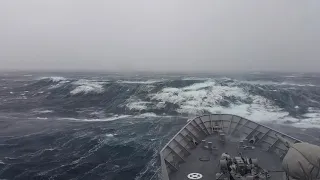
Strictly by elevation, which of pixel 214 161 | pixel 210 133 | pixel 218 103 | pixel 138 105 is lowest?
pixel 138 105

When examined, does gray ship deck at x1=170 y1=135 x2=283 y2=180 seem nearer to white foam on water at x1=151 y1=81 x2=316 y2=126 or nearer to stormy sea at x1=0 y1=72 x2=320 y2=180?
stormy sea at x1=0 y1=72 x2=320 y2=180

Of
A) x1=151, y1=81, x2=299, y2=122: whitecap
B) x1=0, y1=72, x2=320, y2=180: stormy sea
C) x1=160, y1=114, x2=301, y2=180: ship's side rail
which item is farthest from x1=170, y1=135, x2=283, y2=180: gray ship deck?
x1=151, y1=81, x2=299, y2=122: whitecap

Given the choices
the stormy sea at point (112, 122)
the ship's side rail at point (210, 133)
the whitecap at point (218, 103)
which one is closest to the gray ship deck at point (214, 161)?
the ship's side rail at point (210, 133)

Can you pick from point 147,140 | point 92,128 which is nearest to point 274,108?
point 147,140

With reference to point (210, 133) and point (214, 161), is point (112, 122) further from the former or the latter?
point (214, 161)

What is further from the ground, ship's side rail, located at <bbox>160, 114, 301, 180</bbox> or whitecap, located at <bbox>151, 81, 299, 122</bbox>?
ship's side rail, located at <bbox>160, 114, 301, 180</bbox>

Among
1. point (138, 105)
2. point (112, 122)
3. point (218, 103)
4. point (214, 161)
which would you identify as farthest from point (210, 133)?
point (218, 103)

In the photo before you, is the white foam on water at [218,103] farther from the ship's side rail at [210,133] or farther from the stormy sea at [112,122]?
the ship's side rail at [210,133]

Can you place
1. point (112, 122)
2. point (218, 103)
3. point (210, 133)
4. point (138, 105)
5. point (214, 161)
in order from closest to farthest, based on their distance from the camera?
1. point (214, 161)
2. point (210, 133)
3. point (112, 122)
4. point (138, 105)
5. point (218, 103)
